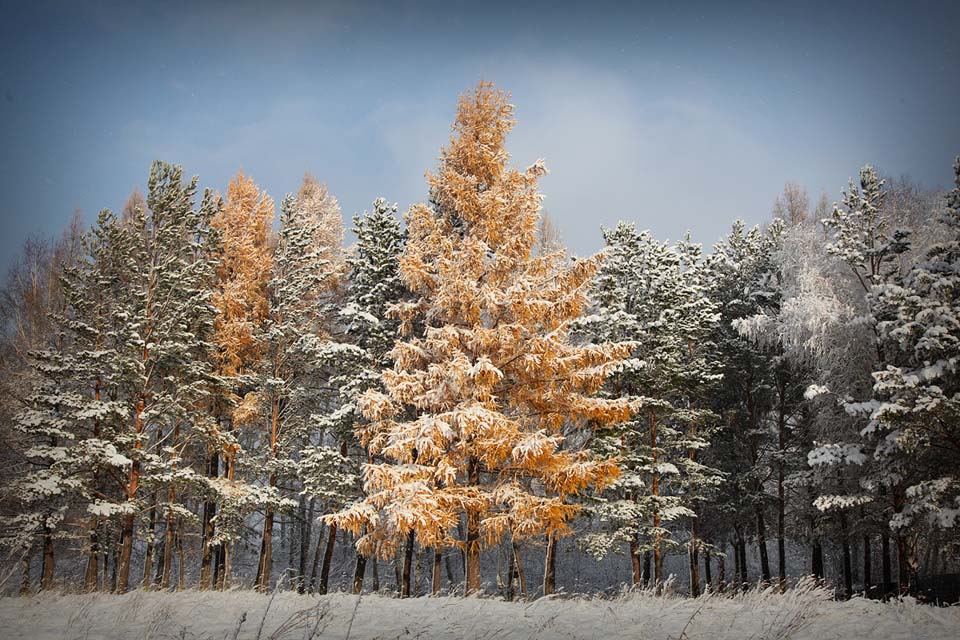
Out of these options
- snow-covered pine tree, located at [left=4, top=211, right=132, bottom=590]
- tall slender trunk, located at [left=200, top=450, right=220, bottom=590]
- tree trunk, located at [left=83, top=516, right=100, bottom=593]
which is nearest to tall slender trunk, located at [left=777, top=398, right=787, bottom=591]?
tall slender trunk, located at [left=200, top=450, right=220, bottom=590]

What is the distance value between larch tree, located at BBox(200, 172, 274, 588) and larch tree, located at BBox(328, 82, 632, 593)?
522 centimetres

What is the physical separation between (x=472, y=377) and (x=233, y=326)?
29.3 feet

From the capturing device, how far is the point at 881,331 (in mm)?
13195

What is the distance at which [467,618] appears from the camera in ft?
20.3

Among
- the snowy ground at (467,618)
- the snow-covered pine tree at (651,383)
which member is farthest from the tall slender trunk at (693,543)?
the snowy ground at (467,618)

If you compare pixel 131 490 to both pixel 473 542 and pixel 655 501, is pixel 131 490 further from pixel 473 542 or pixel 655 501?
Result: pixel 655 501

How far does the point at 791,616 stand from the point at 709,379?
12875 millimetres

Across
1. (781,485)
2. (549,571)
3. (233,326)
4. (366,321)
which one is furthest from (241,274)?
(781,485)

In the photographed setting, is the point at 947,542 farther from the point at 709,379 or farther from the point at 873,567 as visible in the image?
the point at 873,567

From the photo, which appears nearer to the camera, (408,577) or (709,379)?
(408,577)

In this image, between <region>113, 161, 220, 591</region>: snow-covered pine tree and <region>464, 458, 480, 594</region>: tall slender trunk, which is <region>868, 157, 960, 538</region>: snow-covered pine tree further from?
<region>113, 161, 220, 591</region>: snow-covered pine tree

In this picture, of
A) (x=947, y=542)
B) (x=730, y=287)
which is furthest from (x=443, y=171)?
(x=947, y=542)

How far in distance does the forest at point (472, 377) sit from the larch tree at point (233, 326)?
0.32ft

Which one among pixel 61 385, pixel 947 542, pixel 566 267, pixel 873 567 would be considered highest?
pixel 566 267
